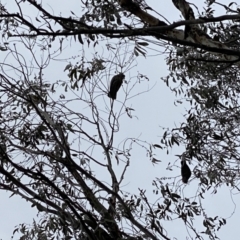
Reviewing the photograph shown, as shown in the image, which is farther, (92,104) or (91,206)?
(92,104)

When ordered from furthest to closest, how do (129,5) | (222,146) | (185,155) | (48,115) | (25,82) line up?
(222,146) < (185,155) < (25,82) < (48,115) < (129,5)

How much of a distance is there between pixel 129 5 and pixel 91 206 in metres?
1.49

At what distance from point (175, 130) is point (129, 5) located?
156cm

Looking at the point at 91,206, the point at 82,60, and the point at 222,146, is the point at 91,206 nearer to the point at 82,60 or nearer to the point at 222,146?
the point at 82,60

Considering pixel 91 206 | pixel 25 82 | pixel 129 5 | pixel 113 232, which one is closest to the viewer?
pixel 113 232

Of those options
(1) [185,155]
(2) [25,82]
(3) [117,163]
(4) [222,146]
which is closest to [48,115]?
(2) [25,82]

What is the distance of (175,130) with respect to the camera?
4.77 m

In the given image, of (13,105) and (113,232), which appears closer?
(113,232)

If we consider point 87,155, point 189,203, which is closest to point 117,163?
point 87,155

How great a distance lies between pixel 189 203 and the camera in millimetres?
4523

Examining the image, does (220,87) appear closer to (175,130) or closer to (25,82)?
(175,130)

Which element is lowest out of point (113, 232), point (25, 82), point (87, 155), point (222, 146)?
point (113, 232)

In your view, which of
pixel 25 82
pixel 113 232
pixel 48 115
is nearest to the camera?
pixel 113 232

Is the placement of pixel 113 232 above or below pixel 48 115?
below
